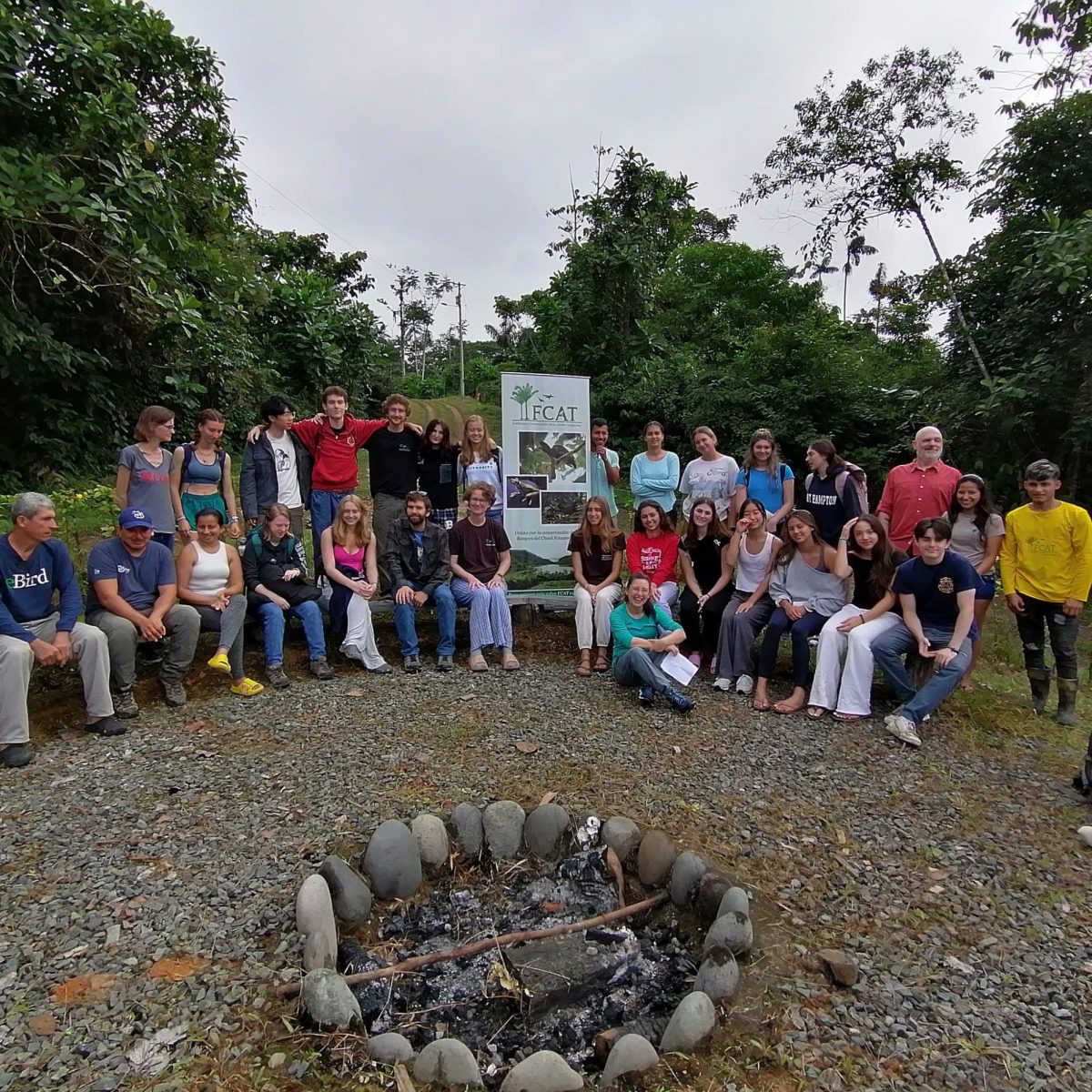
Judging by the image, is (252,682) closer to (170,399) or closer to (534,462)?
(534,462)

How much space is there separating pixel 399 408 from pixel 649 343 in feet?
33.9

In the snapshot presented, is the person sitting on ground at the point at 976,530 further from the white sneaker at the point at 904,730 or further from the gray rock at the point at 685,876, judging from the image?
the gray rock at the point at 685,876

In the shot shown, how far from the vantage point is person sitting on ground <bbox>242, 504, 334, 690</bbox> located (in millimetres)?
5625

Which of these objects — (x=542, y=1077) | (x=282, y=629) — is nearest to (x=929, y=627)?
(x=542, y=1077)

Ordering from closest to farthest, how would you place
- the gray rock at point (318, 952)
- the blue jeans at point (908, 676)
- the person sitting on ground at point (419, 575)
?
the gray rock at point (318, 952), the blue jeans at point (908, 676), the person sitting on ground at point (419, 575)

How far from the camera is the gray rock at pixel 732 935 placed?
9.00 ft

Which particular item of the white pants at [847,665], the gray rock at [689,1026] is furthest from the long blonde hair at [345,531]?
the gray rock at [689,1026]

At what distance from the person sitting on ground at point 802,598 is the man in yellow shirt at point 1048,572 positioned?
1.21 metres

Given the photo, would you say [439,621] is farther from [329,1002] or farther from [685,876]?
[329,1002]

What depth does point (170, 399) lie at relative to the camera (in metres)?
11.3

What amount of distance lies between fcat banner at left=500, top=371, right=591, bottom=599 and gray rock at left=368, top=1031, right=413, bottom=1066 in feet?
14.5

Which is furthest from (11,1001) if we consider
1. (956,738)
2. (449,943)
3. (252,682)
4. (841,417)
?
(841,417)

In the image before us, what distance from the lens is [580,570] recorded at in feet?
20.4

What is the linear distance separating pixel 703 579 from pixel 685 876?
10.8 feet
